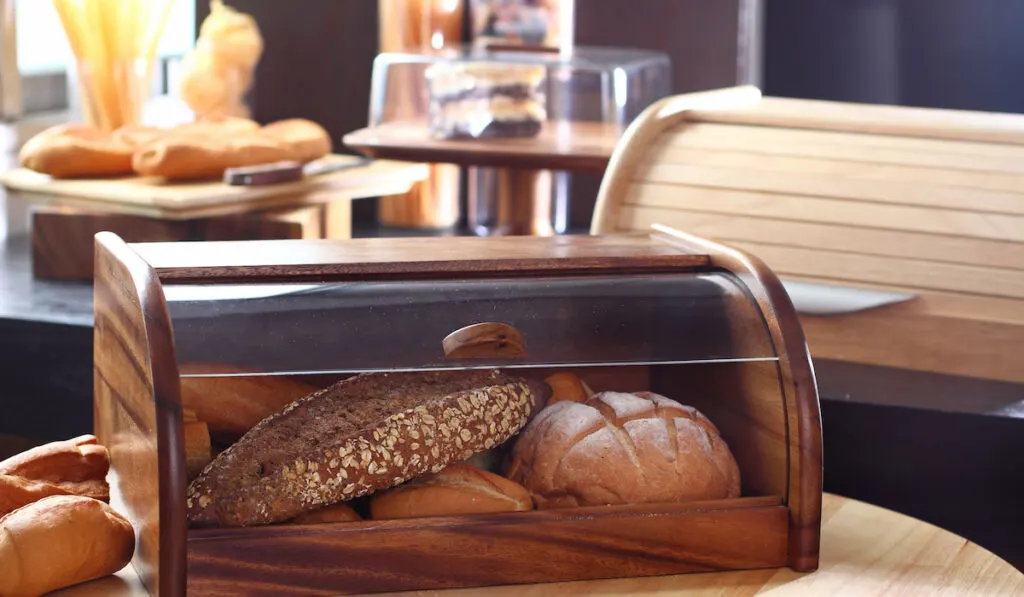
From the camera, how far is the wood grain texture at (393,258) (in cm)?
102

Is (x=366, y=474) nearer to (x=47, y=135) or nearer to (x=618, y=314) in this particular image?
(x=618, y=314)

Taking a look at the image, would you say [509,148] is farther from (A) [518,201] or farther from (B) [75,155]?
(B) [75,155]

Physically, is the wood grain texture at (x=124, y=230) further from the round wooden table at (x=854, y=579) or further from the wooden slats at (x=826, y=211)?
the round wooden table at (x=854, y=579)

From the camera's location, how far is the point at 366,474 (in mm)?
1009

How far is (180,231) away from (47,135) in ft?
0.86

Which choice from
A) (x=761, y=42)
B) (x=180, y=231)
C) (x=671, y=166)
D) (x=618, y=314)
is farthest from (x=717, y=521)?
(x=761, y=42)

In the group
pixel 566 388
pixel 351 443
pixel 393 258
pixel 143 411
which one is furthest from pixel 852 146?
pixel 143 411

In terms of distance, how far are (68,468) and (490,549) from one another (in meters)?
0.36

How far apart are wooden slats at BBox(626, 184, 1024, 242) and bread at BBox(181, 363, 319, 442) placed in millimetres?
661

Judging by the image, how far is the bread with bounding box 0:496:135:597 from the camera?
921 millimetres

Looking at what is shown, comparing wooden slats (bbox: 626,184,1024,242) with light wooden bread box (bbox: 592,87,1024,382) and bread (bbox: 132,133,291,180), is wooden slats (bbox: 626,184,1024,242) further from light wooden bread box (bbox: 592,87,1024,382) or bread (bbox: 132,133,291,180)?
bread (bbox: 132,133,291,180)

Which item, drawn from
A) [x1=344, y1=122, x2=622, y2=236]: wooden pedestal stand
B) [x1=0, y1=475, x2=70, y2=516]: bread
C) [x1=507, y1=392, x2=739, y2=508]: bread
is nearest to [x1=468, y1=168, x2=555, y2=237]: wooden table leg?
[x1=344, y1=122, x2=622, y2=236]: wooden pedestal stand

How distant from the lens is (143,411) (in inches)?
36.9

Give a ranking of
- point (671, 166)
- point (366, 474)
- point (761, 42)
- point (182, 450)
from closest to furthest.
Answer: point (182, 450) → point (366, 474) → point (671, 166) → point (761, 42)
